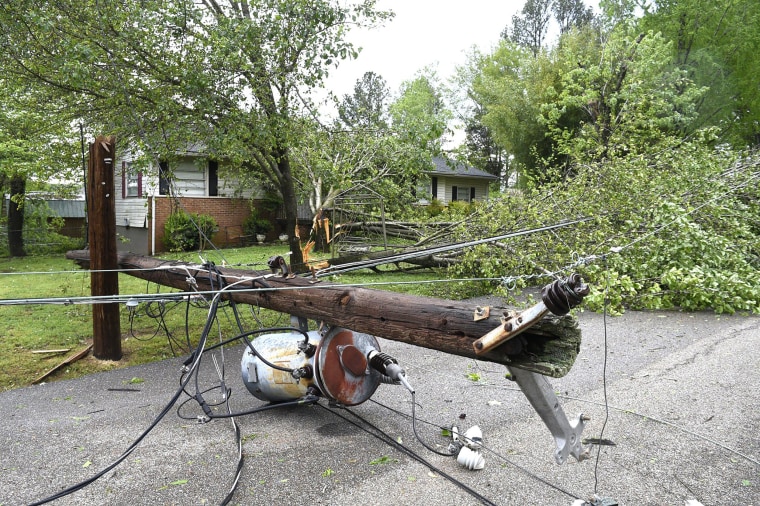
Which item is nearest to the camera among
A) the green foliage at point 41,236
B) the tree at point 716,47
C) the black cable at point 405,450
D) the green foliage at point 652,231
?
the black cable at point 405,450

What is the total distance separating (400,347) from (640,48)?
14.8 metres

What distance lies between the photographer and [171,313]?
920 centimetres

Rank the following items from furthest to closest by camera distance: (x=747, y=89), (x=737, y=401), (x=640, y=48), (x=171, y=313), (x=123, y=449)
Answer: (x=747, y=89) → (x=640, y=48) → (x=171, y=313) → (x=737, y=401) → (x=123, y=449)

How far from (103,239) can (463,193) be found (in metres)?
26.2

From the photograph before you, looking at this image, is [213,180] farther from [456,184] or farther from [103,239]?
[456,184]

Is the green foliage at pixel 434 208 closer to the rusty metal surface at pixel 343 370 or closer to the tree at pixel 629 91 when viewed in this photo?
the tree at pixel 629 91

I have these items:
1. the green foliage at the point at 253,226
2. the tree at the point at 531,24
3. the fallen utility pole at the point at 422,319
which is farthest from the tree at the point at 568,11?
the fallen utility pole at the point at 422,319

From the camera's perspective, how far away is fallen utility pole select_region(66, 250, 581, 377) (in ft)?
8.32

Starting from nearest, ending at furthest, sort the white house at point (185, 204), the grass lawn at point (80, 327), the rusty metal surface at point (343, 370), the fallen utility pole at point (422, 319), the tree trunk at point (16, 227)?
the fallen utility pole at point (422, 319) < the rusty metal surface at point (343, 370) < the grass lawn at point (80, 327) < the tree trunk at point (16, 227) < the white house at point (185, 204)

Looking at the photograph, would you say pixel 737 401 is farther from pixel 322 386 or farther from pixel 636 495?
pixel 322 386

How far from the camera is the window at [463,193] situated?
30.6 metres

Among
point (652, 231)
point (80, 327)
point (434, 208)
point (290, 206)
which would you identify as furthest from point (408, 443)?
point (434, 208)

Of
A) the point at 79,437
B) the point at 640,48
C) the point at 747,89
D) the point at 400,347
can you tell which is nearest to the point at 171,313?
the point at 400,347

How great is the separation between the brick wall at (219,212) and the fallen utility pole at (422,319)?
1440 centimetres
